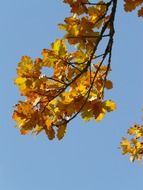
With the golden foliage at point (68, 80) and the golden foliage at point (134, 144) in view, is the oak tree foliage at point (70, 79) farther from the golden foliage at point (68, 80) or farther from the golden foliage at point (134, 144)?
the golden foliage at point (134, 144)

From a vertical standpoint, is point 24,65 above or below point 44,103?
above

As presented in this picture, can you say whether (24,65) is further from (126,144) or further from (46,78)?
(126,144)

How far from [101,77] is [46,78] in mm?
652

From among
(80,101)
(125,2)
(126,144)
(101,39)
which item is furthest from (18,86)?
(126,144)

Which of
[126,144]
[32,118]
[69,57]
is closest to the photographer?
[32,118]

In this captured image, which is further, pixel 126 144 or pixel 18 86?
pixel 126 144

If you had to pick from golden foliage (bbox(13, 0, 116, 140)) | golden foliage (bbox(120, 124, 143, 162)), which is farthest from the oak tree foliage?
golden foliage (bbox(120, 124, 143, 162))

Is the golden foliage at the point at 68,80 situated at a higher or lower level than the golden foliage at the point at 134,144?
lower

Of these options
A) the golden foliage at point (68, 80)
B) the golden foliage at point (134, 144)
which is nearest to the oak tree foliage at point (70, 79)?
the golden foliage at point (68, 80)

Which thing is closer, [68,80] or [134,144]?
[68,80]

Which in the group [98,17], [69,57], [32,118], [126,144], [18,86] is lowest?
[32,118]

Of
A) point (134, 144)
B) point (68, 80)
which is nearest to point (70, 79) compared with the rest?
point (68, 80)

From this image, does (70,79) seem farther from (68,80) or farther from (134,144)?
(134,144)

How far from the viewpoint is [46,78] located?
4.52 m
